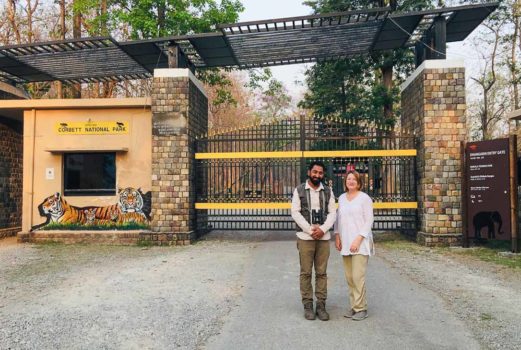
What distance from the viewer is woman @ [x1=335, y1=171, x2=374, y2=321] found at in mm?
4824

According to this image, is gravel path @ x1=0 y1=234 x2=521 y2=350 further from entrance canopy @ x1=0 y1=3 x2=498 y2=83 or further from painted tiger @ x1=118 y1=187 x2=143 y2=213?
entrance canopy @ x1=0 y1=3 x2=498 y2=83

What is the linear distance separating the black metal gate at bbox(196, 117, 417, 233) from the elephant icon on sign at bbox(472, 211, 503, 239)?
1.46 m

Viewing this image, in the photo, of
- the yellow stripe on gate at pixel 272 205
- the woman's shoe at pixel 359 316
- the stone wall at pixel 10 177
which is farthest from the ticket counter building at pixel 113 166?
the woman's shoe at pixel 359 316

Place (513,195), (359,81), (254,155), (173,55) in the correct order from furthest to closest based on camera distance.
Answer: (359,81) < (173,55) < (254,155) < (513,195)

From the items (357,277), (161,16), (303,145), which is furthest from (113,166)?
(161,16)

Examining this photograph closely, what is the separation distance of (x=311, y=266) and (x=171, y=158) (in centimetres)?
669

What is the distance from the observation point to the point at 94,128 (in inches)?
454

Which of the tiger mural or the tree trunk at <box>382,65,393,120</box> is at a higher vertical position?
the tree trunk at <box>382,65,393,120</box>

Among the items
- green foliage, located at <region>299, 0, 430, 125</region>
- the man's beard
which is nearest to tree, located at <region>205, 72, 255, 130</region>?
green foliage, located at <region>299, 0, 430, 125</region>

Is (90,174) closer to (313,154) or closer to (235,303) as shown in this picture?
(313,154)

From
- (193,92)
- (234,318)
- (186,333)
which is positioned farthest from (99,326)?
(193,92)

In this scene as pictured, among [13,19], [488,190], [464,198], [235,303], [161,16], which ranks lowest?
[235,303]

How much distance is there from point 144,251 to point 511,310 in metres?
7.38

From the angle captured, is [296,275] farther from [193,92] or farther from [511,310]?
[193,92]
